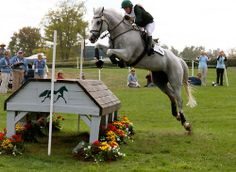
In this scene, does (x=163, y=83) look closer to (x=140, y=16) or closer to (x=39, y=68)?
(x=140, y=16)

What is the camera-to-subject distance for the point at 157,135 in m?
9.73

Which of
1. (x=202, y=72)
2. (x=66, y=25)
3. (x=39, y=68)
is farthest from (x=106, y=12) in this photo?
(x=66, y=25)

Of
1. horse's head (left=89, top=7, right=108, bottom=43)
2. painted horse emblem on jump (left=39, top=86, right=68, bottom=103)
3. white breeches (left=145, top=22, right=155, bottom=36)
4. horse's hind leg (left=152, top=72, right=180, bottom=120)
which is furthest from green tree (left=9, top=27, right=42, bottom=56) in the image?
painted horse emblem on jump (left=39, top=86, right=68, bottom=103)

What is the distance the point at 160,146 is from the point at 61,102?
7.48 ft

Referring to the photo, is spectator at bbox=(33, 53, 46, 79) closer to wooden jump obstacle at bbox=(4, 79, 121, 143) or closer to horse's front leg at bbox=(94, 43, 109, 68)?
horse's front leg at bbox=(94, 43, 109, 68)

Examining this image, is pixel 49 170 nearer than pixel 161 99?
Yes

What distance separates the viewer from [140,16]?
852cm

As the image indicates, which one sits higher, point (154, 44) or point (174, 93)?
point (154, 44)

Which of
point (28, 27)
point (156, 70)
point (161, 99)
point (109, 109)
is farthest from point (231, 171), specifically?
point (28, 27)

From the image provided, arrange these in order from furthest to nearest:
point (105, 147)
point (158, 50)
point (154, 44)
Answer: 1. point (158, 50)
2. point (154, 44)
3. point (105, 147)

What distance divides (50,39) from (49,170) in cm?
4737

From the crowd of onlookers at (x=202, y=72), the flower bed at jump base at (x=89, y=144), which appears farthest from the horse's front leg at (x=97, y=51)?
the crowd of onlookers at (x=202, y=72)

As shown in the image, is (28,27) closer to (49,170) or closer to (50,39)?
(50,39)

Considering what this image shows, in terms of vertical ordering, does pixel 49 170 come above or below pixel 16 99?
below
